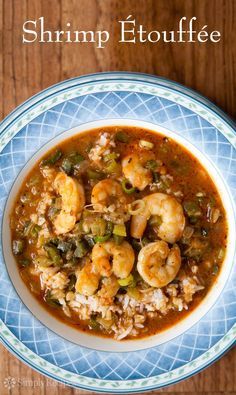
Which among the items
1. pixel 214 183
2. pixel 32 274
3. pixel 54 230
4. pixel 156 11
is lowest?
pixel 32 274

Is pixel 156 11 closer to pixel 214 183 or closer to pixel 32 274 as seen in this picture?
pixel 214 183

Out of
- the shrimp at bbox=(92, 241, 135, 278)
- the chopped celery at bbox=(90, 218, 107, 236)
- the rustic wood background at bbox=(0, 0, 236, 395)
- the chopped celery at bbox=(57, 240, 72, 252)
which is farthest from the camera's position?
the rustic wood background at bbox=(0, 0, 236, 395)

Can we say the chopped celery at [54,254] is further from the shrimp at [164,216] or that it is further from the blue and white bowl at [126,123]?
the shrimp at [164,216]

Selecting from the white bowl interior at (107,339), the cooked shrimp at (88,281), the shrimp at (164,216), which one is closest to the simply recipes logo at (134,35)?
the white bowl interior at (107,339)

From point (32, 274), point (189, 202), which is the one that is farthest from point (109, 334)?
point (189, 202)

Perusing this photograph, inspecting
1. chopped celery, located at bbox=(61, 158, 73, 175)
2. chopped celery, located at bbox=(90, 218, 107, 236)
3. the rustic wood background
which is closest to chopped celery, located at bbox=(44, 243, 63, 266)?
chopped celery, located at bbox=(90, 218, 107, 236)

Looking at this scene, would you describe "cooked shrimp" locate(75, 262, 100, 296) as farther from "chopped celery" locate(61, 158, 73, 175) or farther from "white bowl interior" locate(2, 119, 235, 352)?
"chopped celery" locate(61, 158, 73, 175)

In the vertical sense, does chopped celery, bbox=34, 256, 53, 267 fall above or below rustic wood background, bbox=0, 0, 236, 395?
below
